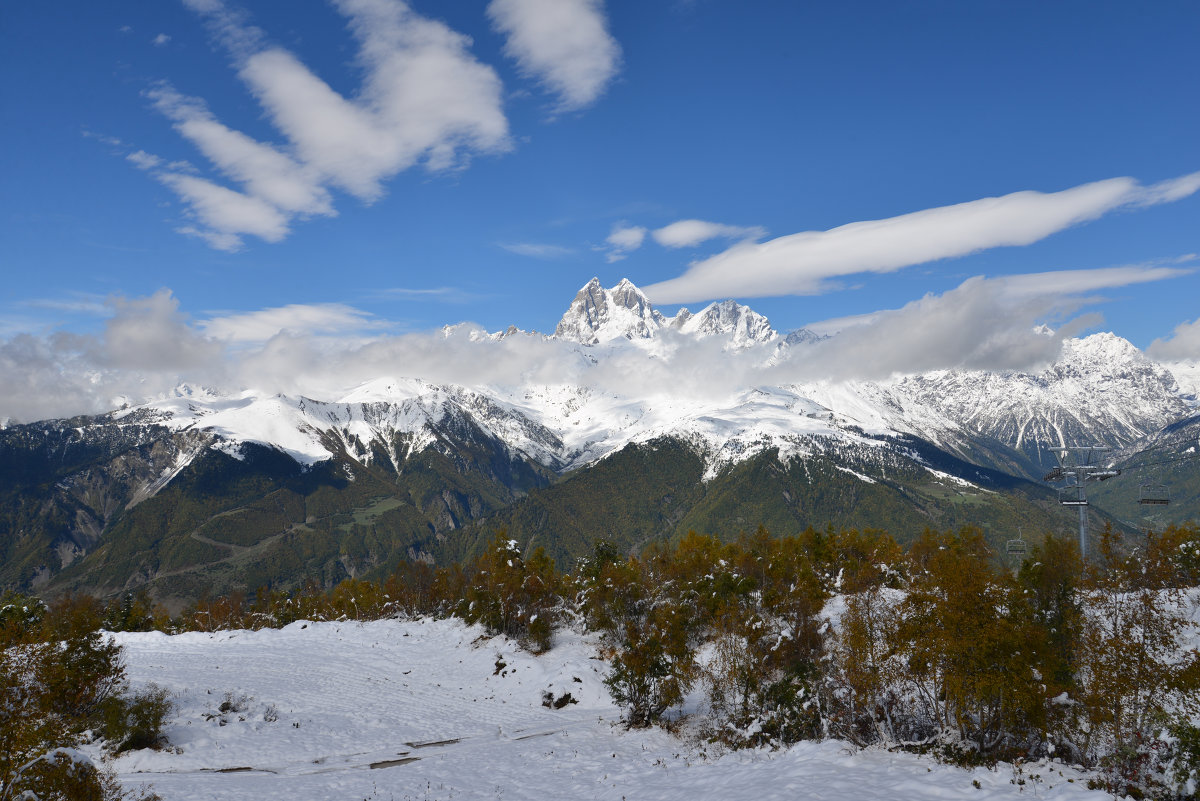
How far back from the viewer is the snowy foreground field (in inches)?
1177

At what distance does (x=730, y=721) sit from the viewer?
42.0 m

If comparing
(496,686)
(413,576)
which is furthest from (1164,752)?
(413,576)

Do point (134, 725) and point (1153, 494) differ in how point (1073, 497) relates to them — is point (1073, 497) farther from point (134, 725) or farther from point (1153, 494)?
point (134, 725)

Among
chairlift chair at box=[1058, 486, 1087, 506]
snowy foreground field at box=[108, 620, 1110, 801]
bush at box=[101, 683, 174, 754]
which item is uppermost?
chairlift chair at box=[1058, 486, 1087, 506]

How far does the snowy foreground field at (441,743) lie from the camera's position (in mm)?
29906

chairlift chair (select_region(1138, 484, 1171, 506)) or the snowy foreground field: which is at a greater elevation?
chairlift chair (select_region(1138, 484, 1171, 506))

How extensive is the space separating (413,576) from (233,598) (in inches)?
2299

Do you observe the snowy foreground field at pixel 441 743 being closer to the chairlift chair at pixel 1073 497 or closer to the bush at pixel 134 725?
the bush at pixel 134 725

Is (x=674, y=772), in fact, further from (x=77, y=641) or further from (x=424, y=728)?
(x=77, y=641)

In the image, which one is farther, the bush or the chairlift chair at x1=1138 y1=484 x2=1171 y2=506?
the chairlift chair at x1=1138 y1=484 x2=1171 y2=506

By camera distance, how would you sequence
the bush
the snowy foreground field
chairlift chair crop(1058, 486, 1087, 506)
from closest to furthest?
the snowy foreground field, the bush, chairlift chair crop(1058, 486, 1087, 506)

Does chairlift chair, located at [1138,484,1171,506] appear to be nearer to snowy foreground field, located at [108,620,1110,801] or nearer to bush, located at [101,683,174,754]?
snowy foreground field, located at [108,620,1110,801]

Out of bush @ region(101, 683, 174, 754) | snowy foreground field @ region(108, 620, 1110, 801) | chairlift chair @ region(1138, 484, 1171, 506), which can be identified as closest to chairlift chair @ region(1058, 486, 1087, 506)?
chairlift chair @ region(1138, 484, 1171, 506)

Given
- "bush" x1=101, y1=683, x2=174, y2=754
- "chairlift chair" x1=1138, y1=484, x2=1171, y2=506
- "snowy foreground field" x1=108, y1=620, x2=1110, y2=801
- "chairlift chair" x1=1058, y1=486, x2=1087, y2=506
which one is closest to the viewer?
"snowy foreground field" x1=108, y1=620, x2=1110, y2=801
